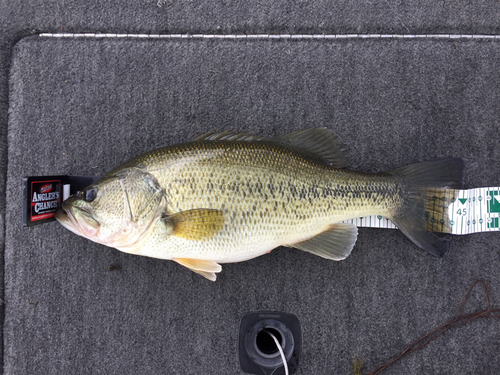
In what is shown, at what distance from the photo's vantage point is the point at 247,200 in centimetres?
141

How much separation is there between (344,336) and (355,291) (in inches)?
9.4

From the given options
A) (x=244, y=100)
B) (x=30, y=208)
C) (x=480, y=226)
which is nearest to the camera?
(x=30, y=208)

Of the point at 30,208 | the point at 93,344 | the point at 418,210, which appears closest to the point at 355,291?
the point at 418,210

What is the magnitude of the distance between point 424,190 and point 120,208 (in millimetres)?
1365

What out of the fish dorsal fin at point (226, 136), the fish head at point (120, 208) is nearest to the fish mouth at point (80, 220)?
the fish head at point (120, 208)

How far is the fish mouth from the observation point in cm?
142

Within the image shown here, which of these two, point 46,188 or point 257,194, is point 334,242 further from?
point 46,188

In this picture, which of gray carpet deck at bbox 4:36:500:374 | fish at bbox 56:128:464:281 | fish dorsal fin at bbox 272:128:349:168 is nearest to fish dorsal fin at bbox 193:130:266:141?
fish at bbox 56:128:464:281

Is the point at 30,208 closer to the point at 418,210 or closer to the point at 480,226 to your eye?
the point at 418,210

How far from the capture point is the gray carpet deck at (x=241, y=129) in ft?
5.67

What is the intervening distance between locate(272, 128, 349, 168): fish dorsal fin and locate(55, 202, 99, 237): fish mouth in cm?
93

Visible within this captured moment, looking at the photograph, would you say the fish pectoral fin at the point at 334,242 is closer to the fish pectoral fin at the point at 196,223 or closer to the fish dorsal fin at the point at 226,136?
the fish pectoral fin at the point at 196,223

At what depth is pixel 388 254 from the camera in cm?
174

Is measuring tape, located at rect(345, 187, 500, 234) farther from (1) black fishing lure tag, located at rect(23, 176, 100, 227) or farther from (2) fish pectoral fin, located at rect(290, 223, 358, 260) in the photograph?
(1) black fishing lure tag, located at rect(23, 176, 100, 227)
